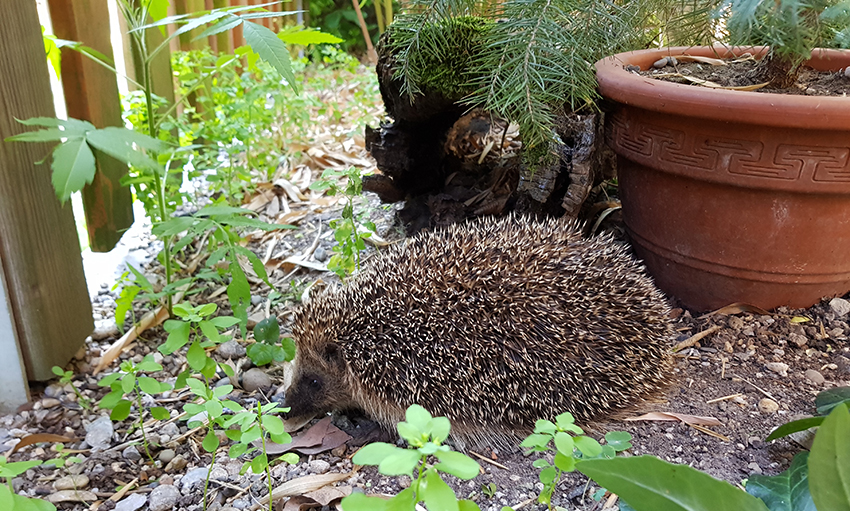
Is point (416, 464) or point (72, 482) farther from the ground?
point (416, 464)

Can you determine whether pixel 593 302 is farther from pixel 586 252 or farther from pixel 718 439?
pixel 718 439

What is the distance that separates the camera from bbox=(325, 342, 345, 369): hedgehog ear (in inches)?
117

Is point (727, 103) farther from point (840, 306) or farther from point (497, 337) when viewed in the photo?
point (497, 337)

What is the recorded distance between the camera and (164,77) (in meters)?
4.60

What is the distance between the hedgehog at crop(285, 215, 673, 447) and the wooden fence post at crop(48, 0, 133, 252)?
1.73 meters

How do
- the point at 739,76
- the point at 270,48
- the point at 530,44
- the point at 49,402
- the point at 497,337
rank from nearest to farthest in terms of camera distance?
the point at 270,48 < the point at 497,337 < the point at 49,402 < the point at 530,44 < the point at 739,76

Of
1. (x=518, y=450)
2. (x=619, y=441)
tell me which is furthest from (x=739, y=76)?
(x=518, y=450)

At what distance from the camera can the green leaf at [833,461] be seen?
1.62 m

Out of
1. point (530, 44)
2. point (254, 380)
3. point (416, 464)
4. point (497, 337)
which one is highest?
point (530, 44)

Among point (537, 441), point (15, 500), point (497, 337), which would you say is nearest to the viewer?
point (15, 500)

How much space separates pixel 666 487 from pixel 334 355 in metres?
1.72

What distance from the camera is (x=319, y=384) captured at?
2996mm

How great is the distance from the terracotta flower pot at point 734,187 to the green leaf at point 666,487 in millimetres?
1658

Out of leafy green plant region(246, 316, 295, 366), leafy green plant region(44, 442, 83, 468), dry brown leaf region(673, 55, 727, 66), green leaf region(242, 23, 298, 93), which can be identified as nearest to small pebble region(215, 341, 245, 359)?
leafy green plant region(246, 316, 295, 366)
